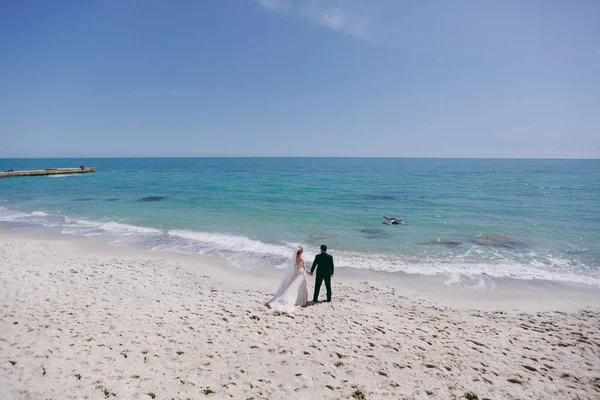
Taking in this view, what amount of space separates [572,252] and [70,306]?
2277cm

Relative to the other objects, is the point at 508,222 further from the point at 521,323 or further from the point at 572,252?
the point at 521,323

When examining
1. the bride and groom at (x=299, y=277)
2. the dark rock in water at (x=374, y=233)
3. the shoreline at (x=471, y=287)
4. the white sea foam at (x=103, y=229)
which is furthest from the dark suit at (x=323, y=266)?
the white sea foam at (x=103, y=229)

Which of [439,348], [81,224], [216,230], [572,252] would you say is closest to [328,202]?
[216,230]

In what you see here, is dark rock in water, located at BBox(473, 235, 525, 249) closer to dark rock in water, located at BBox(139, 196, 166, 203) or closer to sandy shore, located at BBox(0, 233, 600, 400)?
sandy shore, located at BBox(0, 233, 600, 400)

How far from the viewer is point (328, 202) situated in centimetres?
3075

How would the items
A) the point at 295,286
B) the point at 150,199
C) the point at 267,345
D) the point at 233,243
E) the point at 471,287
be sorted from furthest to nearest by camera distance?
the point at 150,199 < the point at 233,243 < the point at 471,287 < the point at 295,286 < the point at 267,345

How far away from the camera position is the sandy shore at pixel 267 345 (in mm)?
4957

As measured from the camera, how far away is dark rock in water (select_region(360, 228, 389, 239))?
59.1ft

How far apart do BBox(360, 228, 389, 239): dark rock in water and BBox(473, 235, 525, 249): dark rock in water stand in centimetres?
551

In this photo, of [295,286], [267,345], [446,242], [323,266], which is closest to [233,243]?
[295,286]

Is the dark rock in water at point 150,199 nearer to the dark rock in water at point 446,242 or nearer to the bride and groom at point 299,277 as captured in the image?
the bride and groom at point 299,277

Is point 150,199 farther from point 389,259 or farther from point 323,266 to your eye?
point 323,266

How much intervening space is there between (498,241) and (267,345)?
1704 cm

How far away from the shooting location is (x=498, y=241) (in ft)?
56.3
